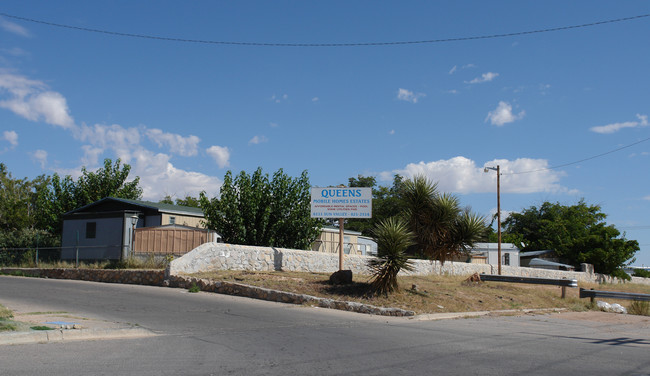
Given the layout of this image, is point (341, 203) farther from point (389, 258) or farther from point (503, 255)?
point (503, 255)

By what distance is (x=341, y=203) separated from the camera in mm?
20469

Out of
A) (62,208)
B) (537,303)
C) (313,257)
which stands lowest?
(537,303)

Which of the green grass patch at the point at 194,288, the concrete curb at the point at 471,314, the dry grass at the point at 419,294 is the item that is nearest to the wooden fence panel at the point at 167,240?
the dry grass at the point at 419,294

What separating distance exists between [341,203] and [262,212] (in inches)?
352

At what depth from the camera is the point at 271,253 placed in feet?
69.3

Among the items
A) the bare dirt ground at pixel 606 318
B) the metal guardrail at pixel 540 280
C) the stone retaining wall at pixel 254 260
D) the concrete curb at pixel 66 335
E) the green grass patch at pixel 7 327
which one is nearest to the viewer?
the concrete curb at pixel 66 335

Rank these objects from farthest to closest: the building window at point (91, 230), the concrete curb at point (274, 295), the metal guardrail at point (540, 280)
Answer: the building window at point (91, 230)
the metal guardrail at point (540, 280)
the concrete curb at point (274, 295)

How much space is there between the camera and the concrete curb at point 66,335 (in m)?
8.55

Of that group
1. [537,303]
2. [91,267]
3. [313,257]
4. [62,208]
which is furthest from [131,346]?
[62,208]

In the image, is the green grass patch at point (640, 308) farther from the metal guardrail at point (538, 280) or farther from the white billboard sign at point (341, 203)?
the white billboard sign at point (341, 203)

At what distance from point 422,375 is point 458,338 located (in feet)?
12.9

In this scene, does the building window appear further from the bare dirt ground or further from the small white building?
the small white building

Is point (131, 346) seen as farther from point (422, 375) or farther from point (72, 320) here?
point (422, 375)

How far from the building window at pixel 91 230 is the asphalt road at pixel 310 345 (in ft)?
52.7
